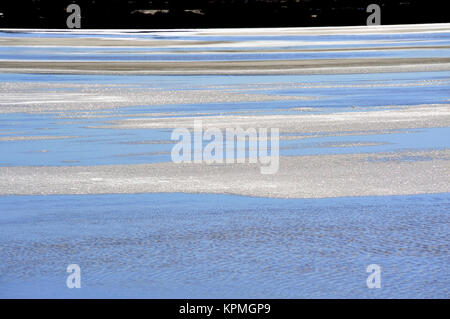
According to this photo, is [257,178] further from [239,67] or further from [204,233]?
[239,67]

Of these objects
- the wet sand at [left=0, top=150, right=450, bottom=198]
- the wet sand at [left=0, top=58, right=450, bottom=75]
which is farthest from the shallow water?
the wet sand at [left=0, top=58, right=450, bottom=75]

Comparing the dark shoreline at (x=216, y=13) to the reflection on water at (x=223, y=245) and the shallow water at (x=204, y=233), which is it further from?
the reflection on water at (x=223, y=245)

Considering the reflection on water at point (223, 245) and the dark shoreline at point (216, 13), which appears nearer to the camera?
the reflection on water at point (223, 245)

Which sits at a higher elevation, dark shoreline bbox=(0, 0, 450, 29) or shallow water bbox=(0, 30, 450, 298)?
shallow water bbox=(0, 30, 450, 298)

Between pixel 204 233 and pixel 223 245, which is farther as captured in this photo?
pixel 204 233

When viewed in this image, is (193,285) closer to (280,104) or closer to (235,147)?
(235,147)

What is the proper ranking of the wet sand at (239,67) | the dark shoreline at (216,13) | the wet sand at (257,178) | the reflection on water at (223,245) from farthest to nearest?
the dark shoreline at (216,13) < the wet sand at (239,67) < the wet sand at (257,178) < the reflection on water at (223,245)

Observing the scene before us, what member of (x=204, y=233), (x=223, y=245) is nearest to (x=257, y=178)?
(x=204, y=233)

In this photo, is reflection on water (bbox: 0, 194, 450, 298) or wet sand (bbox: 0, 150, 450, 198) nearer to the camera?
reflection on water (bbox: 0, 194, 450, 298)

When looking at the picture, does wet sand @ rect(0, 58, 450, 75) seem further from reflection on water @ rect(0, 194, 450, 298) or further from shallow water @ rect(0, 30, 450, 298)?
reflection on water @ rect(0, 194, 450, 298)

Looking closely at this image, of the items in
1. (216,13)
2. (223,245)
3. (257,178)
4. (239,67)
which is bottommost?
(216,13)

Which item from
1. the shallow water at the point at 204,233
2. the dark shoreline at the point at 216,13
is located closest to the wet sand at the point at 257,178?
the shallow water at the point at 204,233

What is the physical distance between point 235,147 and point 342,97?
656 centimetres
